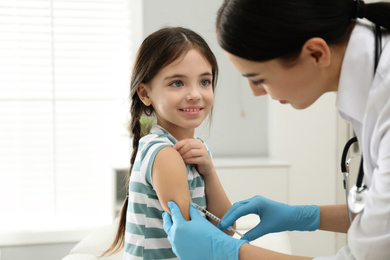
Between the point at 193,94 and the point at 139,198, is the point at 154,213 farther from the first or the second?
the point at 193,94

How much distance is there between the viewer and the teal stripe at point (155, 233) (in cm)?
129

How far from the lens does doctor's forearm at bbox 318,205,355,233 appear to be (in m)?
1.46

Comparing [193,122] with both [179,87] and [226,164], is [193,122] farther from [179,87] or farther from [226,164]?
[226,164]

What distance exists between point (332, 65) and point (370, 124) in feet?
0.51

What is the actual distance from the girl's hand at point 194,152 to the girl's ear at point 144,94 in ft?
0.62

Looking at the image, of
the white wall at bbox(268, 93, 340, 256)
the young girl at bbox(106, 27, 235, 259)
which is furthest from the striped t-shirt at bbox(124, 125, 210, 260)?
the white wall at bbox(268, 93, 340, 256)

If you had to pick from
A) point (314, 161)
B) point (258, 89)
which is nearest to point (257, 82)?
point (258, 89)

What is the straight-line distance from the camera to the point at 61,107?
3498 millimetres

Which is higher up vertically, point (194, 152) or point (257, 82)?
point (257, 82)

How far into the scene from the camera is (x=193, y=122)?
1.37m

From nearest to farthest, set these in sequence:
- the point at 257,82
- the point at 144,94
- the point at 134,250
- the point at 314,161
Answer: the point at 257,82 < the point at 134,250 < the point at 144,94 < the point at 314,161

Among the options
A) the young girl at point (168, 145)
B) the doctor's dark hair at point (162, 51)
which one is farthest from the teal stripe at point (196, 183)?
the doctor's dark hair at point (162, 51)

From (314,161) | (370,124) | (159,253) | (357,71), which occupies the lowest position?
(314,161)

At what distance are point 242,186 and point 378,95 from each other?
2.22 metres
